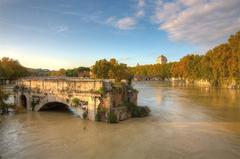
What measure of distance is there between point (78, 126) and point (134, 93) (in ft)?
23.0

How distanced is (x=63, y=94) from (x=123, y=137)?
8650 millimetres

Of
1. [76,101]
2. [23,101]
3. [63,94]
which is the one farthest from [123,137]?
[23,101]

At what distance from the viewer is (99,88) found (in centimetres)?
2100

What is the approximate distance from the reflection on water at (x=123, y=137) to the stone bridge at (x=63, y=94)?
1.48 metres

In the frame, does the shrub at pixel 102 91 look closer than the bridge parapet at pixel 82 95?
Yes

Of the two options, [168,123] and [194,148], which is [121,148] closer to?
[194,148]

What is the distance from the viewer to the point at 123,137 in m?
17.3

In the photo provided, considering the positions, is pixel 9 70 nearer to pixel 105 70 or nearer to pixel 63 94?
pixel 105 70

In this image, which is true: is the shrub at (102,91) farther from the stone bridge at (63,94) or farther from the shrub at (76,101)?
the shrub at (76,101)

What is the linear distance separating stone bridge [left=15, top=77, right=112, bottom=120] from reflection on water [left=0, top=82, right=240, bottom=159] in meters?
1.48

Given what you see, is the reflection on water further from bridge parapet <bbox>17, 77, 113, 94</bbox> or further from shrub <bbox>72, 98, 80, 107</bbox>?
bridge parapet <bbox>17, 77, 113, 94</bbox>

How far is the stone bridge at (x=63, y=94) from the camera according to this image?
21.2 meters

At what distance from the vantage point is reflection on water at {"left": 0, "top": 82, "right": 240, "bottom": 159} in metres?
14.3

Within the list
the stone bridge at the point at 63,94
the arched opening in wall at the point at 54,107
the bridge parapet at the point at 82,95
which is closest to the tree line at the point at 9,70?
the stone bridge at the point at 63,94
